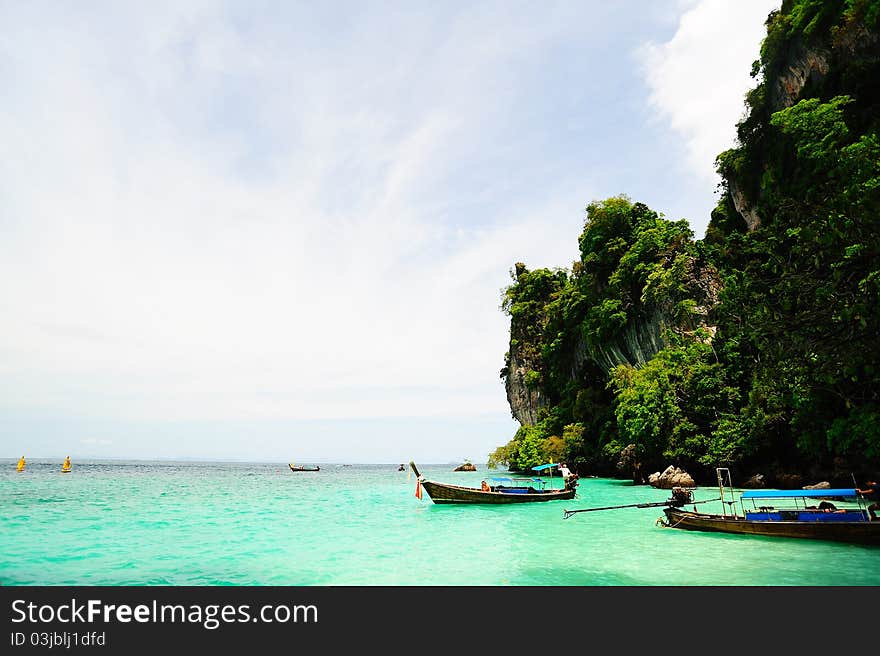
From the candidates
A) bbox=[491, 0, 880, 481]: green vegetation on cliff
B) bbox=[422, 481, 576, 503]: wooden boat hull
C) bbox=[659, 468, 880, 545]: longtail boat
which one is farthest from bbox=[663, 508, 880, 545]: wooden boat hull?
bbox=[422, 481, 576, 503]: wooden boat hull

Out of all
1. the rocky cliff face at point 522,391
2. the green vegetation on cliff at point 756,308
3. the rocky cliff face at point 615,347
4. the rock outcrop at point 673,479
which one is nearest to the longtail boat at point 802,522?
the green vegetation on cliff at point 756,308

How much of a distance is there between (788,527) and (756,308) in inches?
227

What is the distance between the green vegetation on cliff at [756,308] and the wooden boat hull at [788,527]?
3.14 meters

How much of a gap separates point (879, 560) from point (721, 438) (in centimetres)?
1518

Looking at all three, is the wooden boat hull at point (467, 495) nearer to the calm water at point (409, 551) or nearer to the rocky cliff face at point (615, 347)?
the calm water at point (409, 551)

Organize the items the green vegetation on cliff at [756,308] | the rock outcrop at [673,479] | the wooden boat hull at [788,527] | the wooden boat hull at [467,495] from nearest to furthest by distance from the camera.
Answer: the green vegetation on cliff at [756,308], the wooden boat hull at [788,527], the wooden boat hull at [467,495], the rock outcrop at [673,479]

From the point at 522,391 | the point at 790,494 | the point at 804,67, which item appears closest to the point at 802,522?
the point at 790,494

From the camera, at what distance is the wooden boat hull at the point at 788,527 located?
1057 centimetres

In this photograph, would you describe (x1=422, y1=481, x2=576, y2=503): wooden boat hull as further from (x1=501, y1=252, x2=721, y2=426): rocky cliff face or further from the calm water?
(x1=501, y1=252, x2=721, y2=426): rocky cliff face

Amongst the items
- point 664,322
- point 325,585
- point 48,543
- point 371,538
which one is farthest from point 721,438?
point 48,543

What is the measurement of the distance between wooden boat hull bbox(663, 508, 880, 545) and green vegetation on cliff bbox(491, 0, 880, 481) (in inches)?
124

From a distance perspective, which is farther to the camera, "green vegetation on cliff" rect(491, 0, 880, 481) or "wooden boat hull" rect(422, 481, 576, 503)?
"wooden boat hull" rect(422, 481, 576, 503)

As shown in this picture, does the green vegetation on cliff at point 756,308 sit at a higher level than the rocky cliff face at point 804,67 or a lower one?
lower

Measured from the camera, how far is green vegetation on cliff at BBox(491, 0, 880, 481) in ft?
29.2
